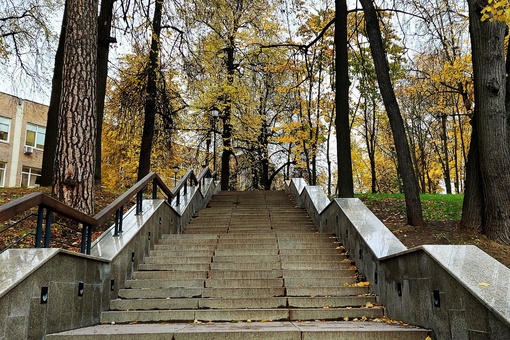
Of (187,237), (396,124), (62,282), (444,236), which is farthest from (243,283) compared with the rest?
(396,124)

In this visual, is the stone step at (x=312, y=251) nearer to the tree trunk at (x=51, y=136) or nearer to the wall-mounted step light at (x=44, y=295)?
the wall-mounted step light at (x=44, y=295)

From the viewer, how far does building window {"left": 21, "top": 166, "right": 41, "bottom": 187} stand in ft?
94.5

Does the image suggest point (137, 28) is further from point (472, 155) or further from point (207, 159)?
point (207, 159)

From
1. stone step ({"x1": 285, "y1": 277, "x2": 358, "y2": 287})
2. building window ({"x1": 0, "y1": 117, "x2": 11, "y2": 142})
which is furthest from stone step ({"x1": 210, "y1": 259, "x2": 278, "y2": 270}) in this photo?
building window ({"x1": 0, "y1": 117, "x2": 11, "y2": 142})

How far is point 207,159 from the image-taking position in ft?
73.0

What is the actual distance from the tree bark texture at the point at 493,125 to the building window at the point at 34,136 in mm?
28976

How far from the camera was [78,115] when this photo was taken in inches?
261

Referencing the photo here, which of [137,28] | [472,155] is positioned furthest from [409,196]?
[137,28]

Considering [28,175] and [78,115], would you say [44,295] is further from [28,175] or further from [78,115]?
[28,175]

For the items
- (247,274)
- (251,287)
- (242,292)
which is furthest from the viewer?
(247,274)

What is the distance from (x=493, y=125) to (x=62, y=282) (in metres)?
6.97

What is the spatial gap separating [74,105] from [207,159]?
1563 cm

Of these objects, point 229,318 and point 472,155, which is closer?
point 229,318

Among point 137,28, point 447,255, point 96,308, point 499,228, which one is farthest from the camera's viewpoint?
point 137,28
